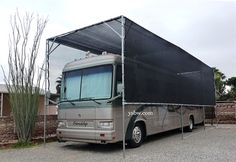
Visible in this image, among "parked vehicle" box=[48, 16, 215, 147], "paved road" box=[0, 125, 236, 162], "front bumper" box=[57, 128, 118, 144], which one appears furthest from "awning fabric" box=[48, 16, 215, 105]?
"paved road" box=[0, 125, 236, 162]

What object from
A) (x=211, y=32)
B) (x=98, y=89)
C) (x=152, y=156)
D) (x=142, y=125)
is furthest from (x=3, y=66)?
(x=211, y=32)

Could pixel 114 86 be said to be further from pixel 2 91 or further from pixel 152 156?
pixel 2 91

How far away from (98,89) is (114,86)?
0.52 meters

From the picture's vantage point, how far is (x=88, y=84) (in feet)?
26.7

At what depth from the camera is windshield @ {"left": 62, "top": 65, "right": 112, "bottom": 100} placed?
25.3 ft

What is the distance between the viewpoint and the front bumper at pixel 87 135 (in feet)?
24.1

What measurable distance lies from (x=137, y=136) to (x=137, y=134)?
0.06 m

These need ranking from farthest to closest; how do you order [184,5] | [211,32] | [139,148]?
1. [211,32]
2. [184,5]
3. [139,148]

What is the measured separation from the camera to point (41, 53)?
33.9 feet

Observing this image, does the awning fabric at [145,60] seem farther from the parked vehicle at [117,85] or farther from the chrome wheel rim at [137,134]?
the chrome wheel rim at [137,134]

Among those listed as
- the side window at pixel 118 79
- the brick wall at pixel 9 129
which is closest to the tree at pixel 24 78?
the brick wall at pixel 9 129

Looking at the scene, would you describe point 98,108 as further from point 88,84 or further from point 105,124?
point 88,84

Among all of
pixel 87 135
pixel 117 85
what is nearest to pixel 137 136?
pixel 87 135

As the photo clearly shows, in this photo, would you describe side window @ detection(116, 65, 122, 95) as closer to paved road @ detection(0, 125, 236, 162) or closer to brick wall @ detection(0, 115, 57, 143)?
paved road @ detection(0, 125, 236, 162)
